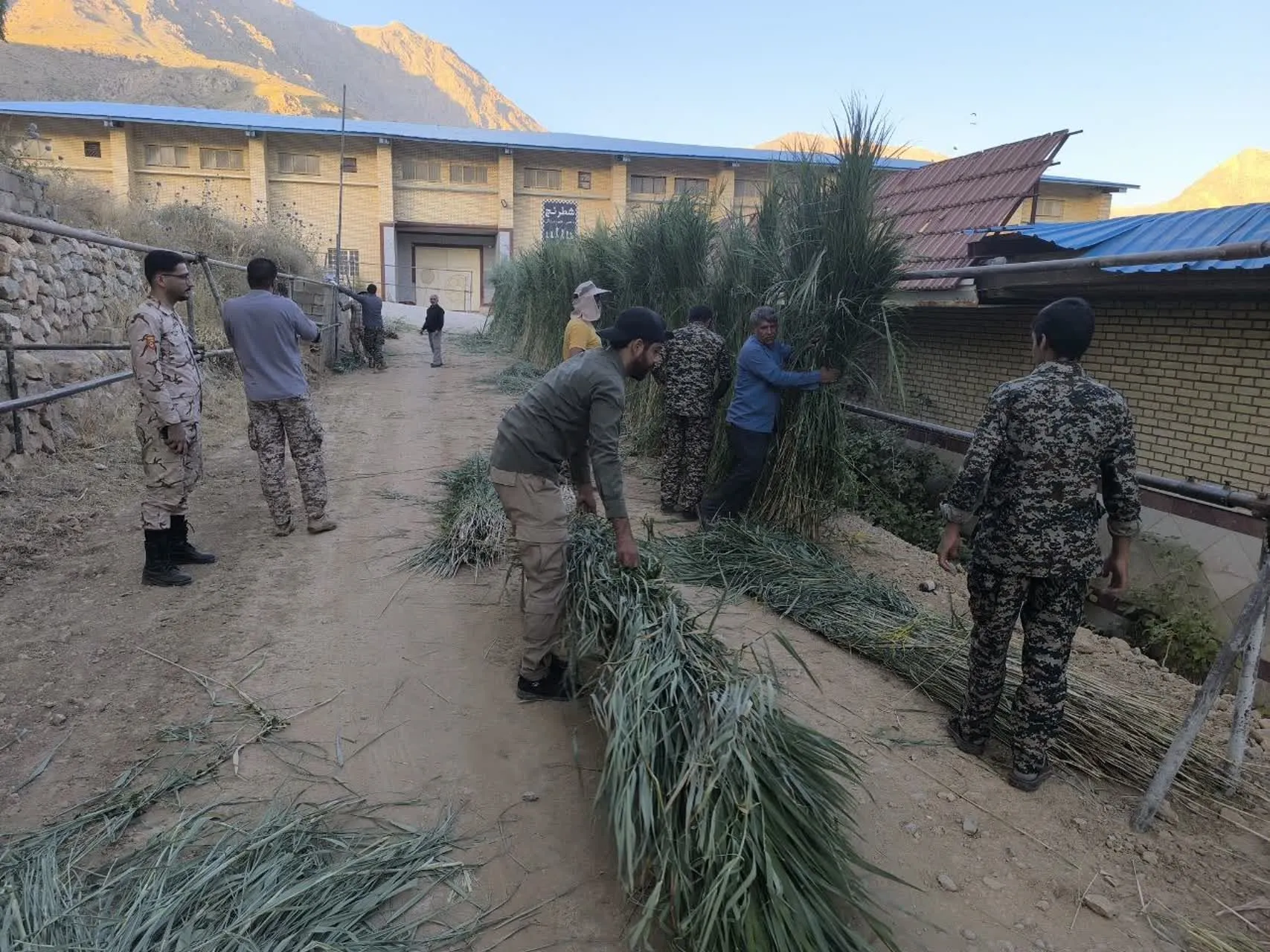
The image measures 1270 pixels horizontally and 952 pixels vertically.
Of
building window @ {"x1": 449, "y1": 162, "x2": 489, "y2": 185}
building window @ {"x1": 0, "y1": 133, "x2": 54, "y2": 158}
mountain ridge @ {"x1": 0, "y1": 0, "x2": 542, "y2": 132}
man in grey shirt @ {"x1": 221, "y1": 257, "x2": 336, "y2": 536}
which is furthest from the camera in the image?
mountain ridge @ {"x1": 0, "y1": 0, "x2": 542, "y2": 132}

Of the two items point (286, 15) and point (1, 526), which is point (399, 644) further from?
point (286, 15)

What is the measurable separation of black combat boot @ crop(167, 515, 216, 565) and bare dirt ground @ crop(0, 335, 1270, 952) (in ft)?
0.66

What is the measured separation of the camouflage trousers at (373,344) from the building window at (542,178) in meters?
18.2

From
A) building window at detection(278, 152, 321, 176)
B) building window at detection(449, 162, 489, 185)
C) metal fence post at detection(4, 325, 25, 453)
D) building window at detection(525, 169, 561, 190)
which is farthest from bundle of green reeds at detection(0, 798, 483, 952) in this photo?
building window at detection(278, 152, 321, 176)

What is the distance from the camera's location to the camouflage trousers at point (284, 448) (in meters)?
4.70

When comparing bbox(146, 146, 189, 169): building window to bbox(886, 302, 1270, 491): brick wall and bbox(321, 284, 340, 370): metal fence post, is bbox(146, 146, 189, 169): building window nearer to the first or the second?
bbox(321, 284, 340, 370): metal fence post

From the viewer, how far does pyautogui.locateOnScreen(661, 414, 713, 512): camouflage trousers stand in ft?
18.6

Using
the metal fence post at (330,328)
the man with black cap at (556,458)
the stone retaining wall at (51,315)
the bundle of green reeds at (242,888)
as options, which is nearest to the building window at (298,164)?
the metal fence post at (330,328)

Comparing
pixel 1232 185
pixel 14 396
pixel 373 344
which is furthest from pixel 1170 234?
pixel 1232 185

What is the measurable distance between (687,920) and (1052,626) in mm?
1625

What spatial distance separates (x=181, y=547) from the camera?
4191 mm

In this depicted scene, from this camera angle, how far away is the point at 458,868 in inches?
82.4

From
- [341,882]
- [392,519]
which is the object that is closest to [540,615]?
[341,882]

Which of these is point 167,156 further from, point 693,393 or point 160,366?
point 693,393
